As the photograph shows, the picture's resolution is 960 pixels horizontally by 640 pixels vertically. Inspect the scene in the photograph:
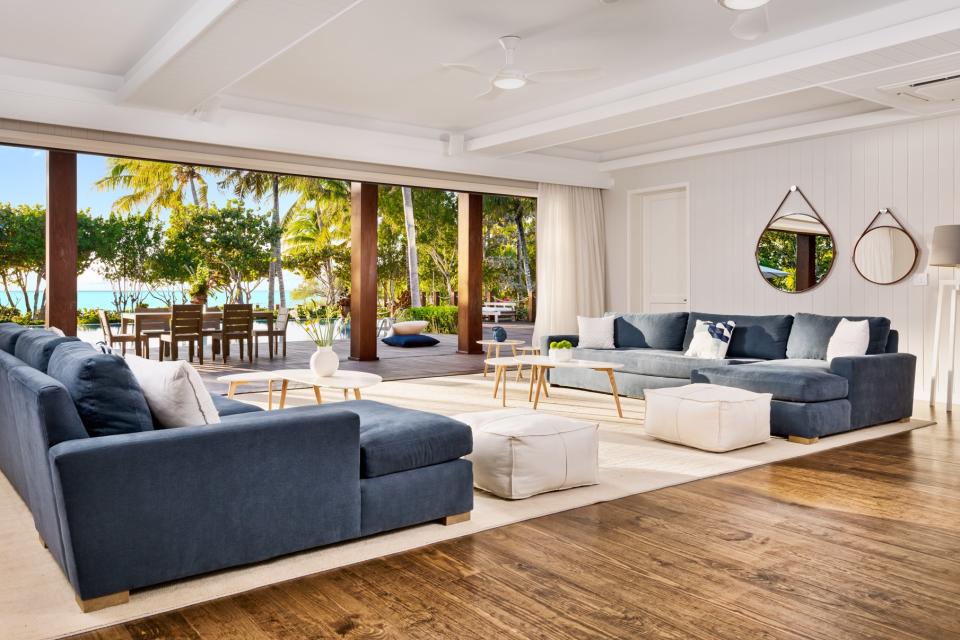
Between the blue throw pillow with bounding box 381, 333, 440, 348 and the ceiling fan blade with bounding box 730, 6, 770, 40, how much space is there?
28.3 ft

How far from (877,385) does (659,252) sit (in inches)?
155

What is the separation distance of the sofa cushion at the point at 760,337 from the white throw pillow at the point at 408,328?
6741 mm

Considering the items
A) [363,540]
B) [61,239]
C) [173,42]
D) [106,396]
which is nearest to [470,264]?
[61,239]

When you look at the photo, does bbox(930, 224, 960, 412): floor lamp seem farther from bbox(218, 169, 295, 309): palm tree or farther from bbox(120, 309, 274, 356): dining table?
bbox(218, 169, 295, 309): palm tree

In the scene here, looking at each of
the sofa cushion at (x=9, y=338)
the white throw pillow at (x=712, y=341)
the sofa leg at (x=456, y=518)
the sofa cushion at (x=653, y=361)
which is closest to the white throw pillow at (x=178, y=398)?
the sofa leg at (x=456, y=518)

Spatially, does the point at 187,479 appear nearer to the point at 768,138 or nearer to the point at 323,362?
the point at 323,362

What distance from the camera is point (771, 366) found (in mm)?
5551

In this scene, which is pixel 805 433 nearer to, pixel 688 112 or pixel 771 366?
pixel 771 366

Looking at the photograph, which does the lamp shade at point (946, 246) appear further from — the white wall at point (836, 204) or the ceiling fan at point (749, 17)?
the ceiling fan at point (749, 17)

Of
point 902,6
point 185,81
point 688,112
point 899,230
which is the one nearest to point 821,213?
point 899,230

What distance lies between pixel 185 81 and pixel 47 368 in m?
2.97

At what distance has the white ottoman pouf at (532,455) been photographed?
3441 millimetres

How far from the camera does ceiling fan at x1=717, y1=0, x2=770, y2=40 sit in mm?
3756

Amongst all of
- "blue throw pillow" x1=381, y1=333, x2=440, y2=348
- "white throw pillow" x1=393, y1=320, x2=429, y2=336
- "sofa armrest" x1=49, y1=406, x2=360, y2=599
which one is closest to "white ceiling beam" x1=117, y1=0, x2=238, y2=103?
"sofa armrest" x1=49, y1=406, x2=360, y2=599
